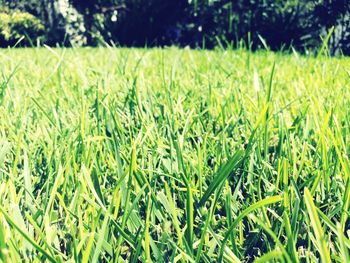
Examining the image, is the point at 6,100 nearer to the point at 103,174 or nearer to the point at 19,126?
the point at 19,126

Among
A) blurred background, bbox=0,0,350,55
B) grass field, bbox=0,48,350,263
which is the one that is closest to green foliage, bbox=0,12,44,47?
blurred background, bbox=0,0,350,55

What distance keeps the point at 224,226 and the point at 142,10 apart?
830 centimetres

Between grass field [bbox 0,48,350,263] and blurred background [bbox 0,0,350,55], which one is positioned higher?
blurred background [bbox 0,0,350,55]

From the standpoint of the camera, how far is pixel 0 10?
7.98 meters

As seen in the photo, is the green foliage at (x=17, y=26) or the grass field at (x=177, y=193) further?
the green foliage at (x=17, y=26)

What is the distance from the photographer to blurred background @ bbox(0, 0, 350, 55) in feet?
21.0

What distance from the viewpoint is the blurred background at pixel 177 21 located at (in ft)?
21.0

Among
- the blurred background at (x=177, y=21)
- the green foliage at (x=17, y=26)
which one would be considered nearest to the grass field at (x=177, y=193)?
the blurred background at (x=177, y=21)

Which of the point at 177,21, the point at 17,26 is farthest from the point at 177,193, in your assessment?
the point at 17,26

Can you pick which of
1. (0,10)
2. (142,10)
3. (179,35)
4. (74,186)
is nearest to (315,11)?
(179,35)

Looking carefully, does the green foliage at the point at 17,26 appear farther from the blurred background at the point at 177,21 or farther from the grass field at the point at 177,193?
the grass field at the point at 177,193

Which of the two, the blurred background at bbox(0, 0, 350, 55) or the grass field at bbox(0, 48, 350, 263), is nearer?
the grass field at bbox(0, 48, 350, 263)

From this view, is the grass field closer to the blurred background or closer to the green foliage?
the blurred background

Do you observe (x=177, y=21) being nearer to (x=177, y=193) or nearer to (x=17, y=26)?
(x=17, y=26)
